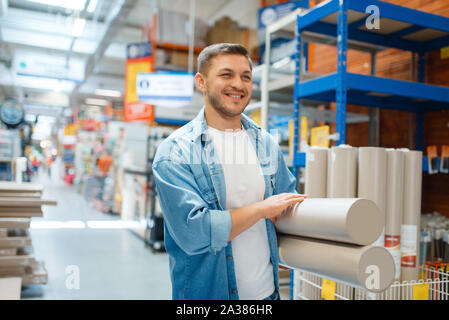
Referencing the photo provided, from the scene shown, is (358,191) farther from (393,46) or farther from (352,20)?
(393,46)

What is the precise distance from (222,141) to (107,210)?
8.54m

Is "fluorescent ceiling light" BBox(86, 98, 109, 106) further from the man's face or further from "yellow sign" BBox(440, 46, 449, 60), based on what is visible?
the man's face

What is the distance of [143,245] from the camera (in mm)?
6074

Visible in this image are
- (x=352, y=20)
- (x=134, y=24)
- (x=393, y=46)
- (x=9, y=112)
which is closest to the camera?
(x=352, y=20)

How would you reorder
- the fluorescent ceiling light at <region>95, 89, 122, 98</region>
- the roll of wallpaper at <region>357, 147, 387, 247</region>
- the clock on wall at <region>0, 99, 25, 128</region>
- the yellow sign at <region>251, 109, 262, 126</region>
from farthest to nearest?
the fluorescent ceiling light at <region>95, 89, 122, 98</region> → the clock on wall at <region>0, 99, 25, 128</region> → the yellow sign at <region>251, 109, 262, 126</region> → the roll of wallpaper at <region>357, 147, 387, 247</region>

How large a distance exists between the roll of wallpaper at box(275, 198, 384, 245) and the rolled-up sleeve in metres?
0.28

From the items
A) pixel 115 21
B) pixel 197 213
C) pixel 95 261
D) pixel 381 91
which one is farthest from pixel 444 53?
pixel 115 21

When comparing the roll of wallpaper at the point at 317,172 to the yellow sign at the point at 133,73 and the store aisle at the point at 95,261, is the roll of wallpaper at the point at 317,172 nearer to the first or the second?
the store aisle at the point at 95,261

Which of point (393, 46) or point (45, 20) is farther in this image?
point (45, 20)

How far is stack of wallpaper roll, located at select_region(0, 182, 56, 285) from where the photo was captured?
304cm

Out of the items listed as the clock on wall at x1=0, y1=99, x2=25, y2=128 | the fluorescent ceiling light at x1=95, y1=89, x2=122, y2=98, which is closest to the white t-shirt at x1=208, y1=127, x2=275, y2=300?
the clock on wall at x1=0, y1=99, x2=25, y2=128

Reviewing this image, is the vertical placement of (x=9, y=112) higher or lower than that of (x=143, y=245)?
higher

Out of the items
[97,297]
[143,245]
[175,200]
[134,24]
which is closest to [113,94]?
[134,24]

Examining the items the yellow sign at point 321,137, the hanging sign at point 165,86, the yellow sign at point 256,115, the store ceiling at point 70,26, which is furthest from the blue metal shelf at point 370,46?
the store ceiling at point 70,26
